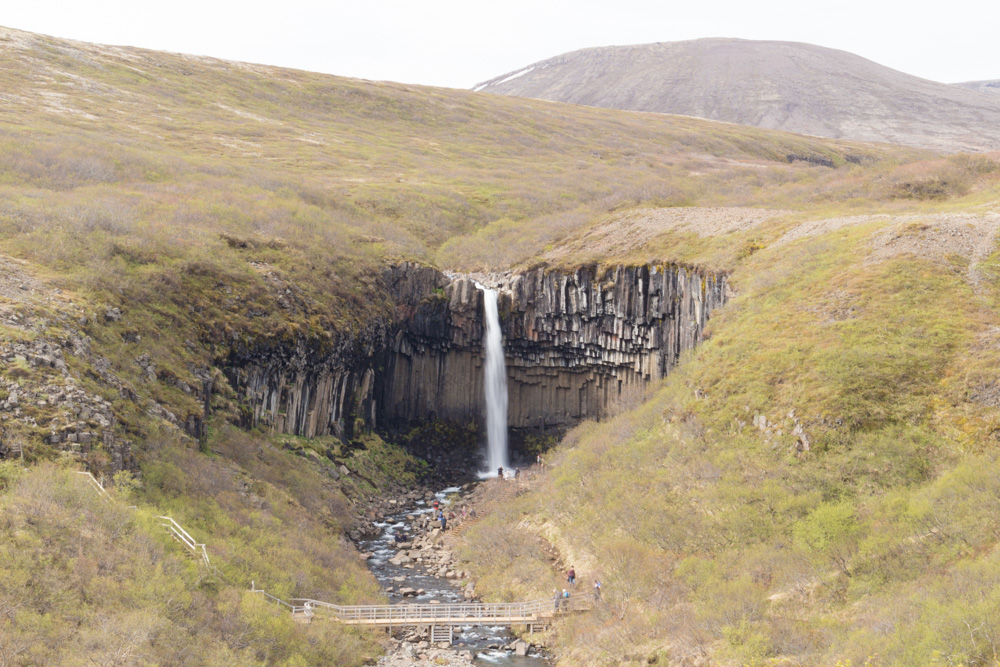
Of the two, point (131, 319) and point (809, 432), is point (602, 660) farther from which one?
point (131, 319)

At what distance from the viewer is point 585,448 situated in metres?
41.1

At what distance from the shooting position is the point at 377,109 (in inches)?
5022

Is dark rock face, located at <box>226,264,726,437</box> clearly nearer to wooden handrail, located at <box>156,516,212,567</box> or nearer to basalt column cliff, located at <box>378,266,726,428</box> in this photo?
basalt column cliff, located at <box>378,266,726,428</box>

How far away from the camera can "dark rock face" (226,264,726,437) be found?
45719 mm

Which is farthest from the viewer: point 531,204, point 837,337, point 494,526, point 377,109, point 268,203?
point 377,109

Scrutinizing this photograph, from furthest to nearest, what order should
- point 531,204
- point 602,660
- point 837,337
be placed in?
point 531,204 < point 837,337 < point 602,660

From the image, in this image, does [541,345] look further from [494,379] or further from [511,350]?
[494,379]

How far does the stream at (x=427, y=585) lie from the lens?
2684cm

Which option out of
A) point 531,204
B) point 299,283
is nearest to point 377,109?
point 531,204

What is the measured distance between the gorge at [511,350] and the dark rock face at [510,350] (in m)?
0.08

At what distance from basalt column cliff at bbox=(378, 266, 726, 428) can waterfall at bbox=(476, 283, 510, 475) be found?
0.51 meters

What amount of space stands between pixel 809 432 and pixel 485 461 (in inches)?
1102

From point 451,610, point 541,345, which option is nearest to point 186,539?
point 451,610

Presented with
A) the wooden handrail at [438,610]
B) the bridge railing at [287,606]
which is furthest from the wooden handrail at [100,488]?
the bridge railing at [287,606]
